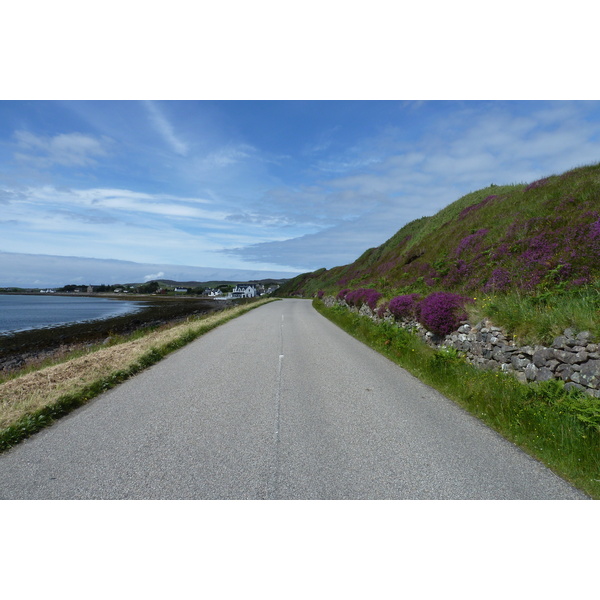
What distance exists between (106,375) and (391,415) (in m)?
6.75

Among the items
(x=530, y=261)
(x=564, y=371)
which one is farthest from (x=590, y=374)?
(x=530, y=261)

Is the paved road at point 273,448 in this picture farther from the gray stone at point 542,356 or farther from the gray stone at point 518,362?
the gray stone at point 542,356

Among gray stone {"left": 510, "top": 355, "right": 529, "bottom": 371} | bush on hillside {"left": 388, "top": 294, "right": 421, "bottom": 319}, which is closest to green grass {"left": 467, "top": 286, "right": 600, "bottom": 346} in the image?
gray stone {"left": 510, "top": 355, "right": 529, "bottom": 371}

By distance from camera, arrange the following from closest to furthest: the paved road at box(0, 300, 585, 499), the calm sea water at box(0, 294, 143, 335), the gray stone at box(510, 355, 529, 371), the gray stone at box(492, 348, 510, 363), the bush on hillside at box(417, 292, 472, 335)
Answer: the paved road at box(0, 300, 585, 499) → the gray stone at box(510, 355, 529, 371) → the gray stone at box(492, 348, 510, 363) → the bush on hillside at box(417, 292, 472, 335) → the calm sea water at box(0, 294, 143, 335)

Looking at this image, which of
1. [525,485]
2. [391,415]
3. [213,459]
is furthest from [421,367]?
[213,459]

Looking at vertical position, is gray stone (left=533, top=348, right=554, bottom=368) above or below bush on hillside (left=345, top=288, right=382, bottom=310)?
below

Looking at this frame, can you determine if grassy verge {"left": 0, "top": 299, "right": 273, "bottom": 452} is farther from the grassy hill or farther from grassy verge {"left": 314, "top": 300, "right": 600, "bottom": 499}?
the grassy hill

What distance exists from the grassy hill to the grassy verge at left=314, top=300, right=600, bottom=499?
1228 millimetres

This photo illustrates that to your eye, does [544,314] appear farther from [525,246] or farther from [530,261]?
[525,246]

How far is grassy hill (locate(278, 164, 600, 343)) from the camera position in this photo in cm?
725

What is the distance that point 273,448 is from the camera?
4.69m

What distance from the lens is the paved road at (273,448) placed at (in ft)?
12.3

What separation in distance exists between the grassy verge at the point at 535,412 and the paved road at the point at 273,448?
224mm

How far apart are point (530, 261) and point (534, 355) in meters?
6.62
